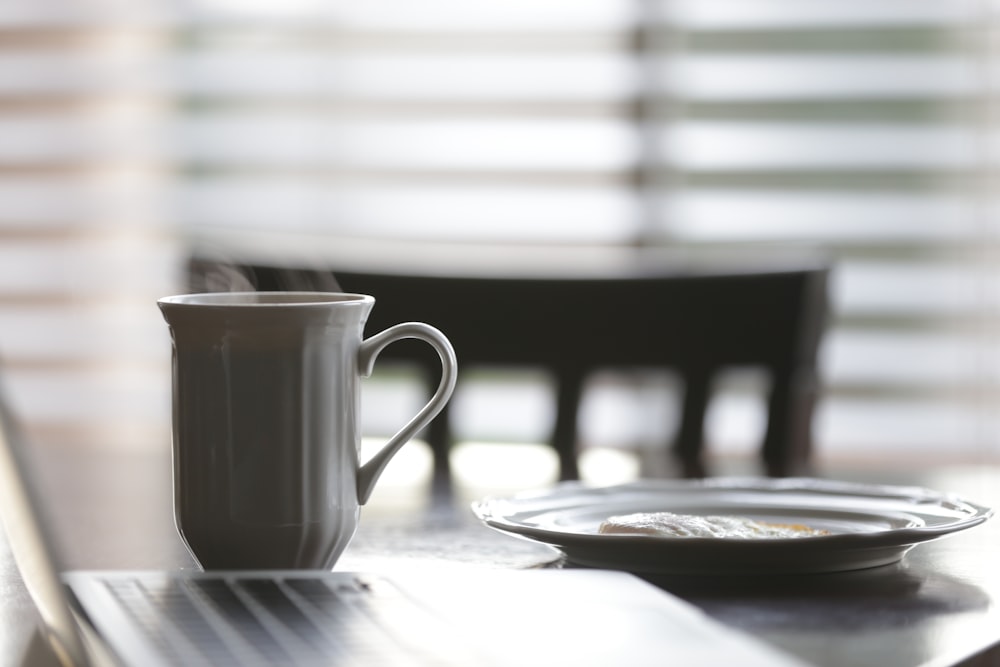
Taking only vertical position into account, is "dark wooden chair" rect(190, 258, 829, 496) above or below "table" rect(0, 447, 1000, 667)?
above

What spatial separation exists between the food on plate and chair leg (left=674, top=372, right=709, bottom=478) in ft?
2.02

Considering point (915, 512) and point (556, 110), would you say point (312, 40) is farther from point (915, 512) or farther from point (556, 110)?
point (915, 512)

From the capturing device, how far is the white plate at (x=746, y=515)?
22.6 inches

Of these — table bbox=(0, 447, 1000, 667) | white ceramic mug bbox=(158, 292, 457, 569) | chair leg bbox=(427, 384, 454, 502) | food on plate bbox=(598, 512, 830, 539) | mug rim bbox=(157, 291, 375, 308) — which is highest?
mug rim bbox=(157, 291, 375, 308)

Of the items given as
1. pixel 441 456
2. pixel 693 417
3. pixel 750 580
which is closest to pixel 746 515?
pixel 750 580

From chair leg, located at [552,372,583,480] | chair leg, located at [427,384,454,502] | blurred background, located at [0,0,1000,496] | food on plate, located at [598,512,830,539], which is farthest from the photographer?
blurred background, located at [0,0,1000,496]

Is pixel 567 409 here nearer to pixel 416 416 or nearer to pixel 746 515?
pixel 746 515

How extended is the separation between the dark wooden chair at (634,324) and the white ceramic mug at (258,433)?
2.30ft

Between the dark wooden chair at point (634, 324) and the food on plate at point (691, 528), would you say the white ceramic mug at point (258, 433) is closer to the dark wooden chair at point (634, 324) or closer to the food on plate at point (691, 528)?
the food on plate at point (691, 528)

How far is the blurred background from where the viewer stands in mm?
2369

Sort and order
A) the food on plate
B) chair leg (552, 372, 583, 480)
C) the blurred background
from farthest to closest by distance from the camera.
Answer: the blurred background
chair leg (552, 372, 583, 480)
the food on plate

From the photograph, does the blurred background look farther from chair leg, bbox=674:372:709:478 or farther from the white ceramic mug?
the white ceramic mug

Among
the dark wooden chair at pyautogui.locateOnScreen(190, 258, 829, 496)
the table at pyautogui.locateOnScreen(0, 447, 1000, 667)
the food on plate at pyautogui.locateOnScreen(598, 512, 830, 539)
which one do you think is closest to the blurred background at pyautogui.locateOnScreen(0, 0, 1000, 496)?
the dark wooden chair at pyautogui.locateOnScreen(190, 258, 829, 496)

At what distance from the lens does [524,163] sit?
8.25 feet
